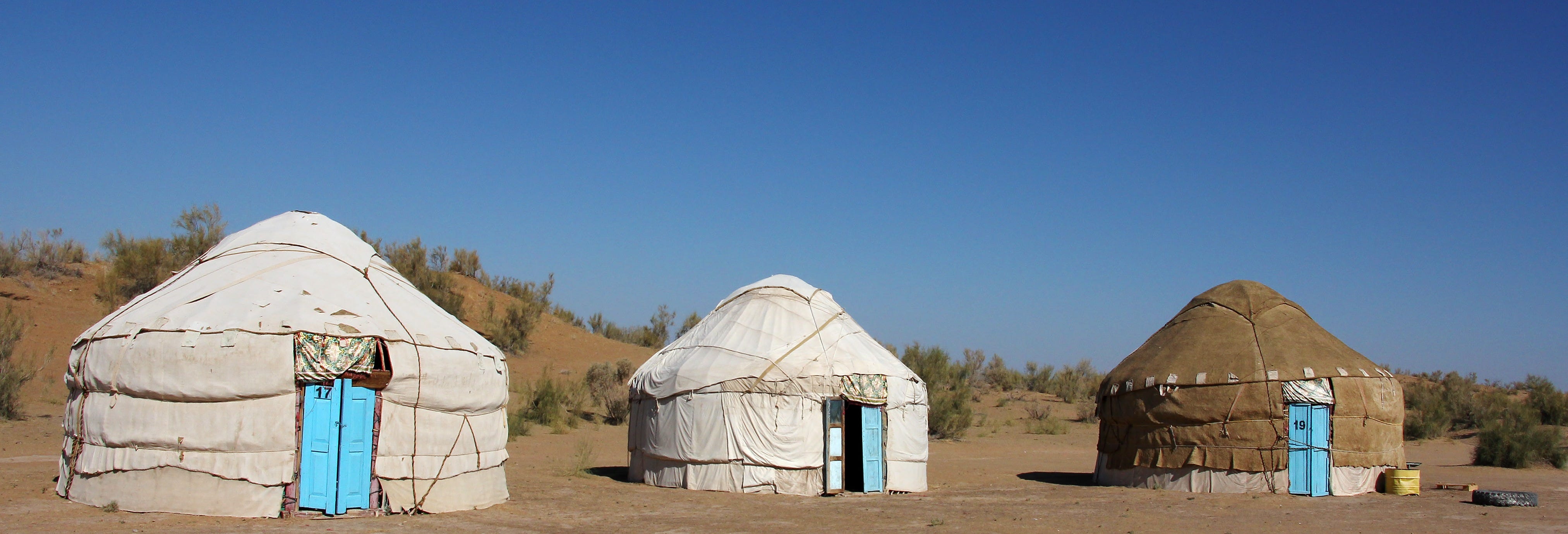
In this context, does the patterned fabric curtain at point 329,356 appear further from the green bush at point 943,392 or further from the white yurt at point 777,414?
the green bush at point 943,392

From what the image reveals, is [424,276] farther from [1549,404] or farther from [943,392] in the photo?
[1549,404]

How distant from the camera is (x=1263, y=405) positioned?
12672mm

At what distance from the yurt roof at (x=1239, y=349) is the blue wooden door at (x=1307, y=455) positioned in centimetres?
47

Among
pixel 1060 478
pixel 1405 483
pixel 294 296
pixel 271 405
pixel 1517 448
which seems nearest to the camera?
pixel 271 405

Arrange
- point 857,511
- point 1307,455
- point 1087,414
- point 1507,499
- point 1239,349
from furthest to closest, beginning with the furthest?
point 1087,414 < point 1239,349 < point 1307,455 < point 1507,499 < point 857,511

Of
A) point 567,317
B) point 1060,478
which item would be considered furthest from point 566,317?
point 1060,478

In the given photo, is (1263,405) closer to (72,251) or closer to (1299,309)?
(1299,309)

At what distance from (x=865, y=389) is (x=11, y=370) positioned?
45.9ft

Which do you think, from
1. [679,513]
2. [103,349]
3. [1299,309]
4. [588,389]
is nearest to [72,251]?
[588,389]

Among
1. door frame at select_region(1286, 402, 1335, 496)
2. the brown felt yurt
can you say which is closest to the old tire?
the brown felt yurt

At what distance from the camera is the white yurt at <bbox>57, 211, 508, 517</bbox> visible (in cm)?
863

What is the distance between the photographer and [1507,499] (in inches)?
455

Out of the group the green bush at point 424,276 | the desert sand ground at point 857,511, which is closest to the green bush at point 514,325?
the green bush at point 424,276

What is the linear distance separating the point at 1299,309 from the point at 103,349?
46.3ft
